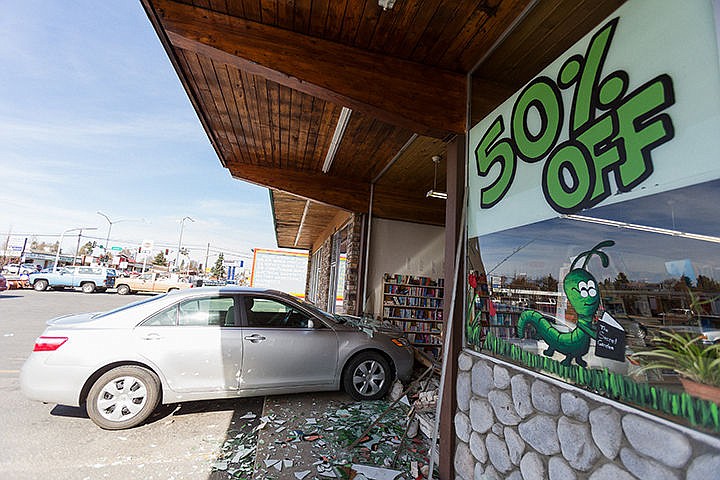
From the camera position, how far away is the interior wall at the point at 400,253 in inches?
297

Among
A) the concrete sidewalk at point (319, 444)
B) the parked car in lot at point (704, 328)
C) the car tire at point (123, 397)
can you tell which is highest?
the parked car in lot at point (704, 328)

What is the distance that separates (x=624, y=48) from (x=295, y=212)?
9.82 meters

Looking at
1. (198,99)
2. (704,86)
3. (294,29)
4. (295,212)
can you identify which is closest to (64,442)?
(198,99)

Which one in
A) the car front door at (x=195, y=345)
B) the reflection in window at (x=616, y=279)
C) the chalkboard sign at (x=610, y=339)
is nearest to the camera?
the reflection in window at (x=616, y=279)

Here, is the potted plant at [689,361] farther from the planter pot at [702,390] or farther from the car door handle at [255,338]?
the car door handle at [255,338]

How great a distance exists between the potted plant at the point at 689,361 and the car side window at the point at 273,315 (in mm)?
3465

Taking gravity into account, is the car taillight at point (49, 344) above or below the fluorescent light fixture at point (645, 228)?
below

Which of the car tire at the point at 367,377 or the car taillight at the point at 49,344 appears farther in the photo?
the car tire at the point at 367,377

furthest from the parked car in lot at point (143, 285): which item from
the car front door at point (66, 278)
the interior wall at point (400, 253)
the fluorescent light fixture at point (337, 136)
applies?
the fluorescent light fixture at point (337, 136)

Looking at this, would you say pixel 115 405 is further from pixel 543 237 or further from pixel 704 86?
pixel 704 86

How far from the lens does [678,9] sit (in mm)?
1584

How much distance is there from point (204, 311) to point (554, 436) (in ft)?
11.5

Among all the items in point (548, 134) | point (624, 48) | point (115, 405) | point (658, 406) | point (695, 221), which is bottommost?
point (115, 405)

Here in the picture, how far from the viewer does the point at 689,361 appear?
1.38 meters
